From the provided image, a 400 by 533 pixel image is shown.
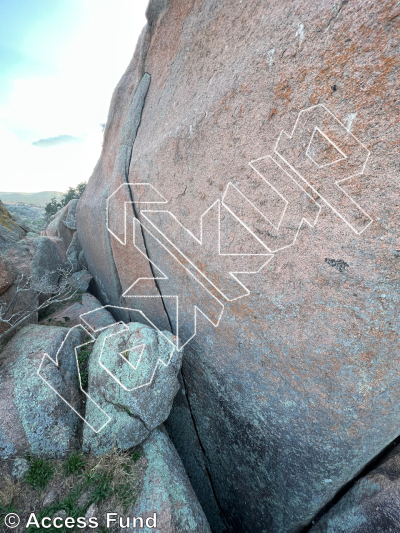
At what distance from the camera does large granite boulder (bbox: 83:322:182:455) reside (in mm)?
2904

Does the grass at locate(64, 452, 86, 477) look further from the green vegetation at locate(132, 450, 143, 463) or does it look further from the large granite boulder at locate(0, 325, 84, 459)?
the green vegetation at locate(132, 450, 143, 463)

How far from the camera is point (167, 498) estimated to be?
2518 mm

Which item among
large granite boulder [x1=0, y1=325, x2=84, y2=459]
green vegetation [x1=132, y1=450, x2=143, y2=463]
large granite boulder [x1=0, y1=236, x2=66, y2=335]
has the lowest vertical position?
green vegetation [x1=132, y1=450, x2=143, y2=463]

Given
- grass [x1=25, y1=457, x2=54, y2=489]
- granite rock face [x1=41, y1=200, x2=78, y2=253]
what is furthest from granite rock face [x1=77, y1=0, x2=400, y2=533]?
granite rock face [x1=41, y1=200, x2=78, y2=253]

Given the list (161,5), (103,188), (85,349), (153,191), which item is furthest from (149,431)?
(161,5)

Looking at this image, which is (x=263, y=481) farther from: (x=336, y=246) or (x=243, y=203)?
(x=243, y=203)

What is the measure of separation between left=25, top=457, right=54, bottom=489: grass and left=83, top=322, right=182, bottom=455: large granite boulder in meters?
0.39

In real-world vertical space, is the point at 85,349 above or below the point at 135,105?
below

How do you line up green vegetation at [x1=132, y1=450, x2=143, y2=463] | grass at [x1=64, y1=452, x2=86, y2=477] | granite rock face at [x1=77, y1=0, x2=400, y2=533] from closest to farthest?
granite rock face at [x1=77, y1=0, x2=400, y2=533] → grass at [x1=64, y1=452, x2=86, y2=477] → green vegetation at [x1=132, y1=450, x2=143, y2=463]

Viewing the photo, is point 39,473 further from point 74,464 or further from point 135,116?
point 135,116

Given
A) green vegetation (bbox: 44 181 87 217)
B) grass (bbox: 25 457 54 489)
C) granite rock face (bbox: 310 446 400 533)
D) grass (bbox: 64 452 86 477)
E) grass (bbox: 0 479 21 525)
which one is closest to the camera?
granite rock face (bbox: 310 446 400 533)

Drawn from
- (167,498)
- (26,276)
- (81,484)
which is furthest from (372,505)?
(26,276)

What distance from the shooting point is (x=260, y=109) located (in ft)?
6.72

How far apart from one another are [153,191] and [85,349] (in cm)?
272
